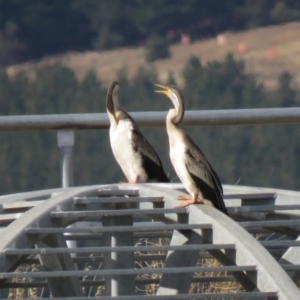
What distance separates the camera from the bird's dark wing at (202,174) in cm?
397

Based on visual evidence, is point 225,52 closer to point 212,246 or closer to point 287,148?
point 287,148

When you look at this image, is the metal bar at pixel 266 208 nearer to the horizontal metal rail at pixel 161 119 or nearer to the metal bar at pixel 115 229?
the metal bar at pixel 115 229

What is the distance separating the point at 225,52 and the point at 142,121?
75.2 ft

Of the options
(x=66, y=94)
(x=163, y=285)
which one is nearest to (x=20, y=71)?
(x=66, y=94)

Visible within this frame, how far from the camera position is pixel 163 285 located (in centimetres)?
333

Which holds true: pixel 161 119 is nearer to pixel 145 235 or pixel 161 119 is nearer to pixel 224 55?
pixel 145 235

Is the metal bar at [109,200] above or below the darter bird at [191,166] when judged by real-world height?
below

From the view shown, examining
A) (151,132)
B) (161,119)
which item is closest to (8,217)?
(161,119)

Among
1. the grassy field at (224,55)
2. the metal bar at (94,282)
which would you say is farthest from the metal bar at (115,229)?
the grassy field at (224,55)

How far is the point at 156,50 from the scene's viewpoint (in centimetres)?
2717

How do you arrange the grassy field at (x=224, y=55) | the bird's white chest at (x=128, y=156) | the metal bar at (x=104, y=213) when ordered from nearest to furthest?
the metal bar at (x=104, y=213), the bird's white chest at (x=128, y=156), the grassy field at (x=224, y=55)

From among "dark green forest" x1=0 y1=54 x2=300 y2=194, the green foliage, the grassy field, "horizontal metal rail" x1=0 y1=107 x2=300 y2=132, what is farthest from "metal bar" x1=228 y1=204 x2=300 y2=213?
the green foliage

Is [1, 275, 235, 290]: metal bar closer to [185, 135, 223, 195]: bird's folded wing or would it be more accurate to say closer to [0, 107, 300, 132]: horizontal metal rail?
[185, 135, 223, 195]: bird's folded wing

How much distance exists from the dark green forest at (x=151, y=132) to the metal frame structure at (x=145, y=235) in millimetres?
11855
